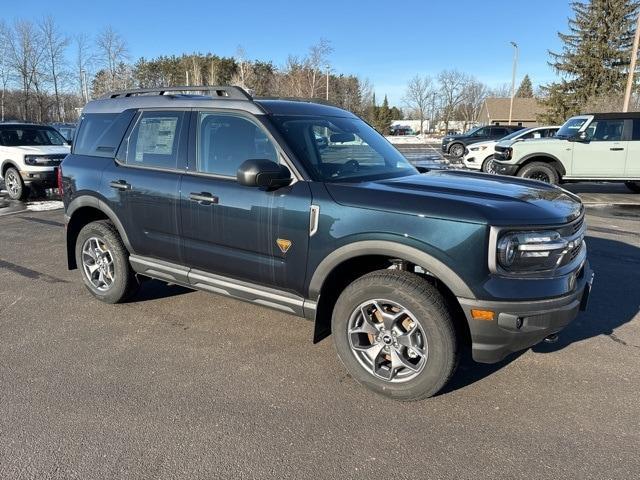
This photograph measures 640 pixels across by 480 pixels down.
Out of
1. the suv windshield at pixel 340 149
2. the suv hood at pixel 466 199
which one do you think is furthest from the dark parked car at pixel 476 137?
the suv hood at pixel 466 199

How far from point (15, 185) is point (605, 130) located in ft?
46.1

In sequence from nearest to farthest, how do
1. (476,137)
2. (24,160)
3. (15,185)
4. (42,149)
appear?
1. (24,160)
2. (15,185)
3. (42,149)
4. (476,137)

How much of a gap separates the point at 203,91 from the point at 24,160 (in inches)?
377

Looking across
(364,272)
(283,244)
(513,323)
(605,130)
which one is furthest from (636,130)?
(283,244)

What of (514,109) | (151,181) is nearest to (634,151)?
(151,181)

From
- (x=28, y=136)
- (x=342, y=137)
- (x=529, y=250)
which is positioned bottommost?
(x=529, y=250)

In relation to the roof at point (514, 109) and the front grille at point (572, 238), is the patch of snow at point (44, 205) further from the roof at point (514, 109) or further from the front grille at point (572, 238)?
the roof at point (514, 109)

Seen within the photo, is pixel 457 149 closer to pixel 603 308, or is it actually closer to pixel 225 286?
pixel 603 308

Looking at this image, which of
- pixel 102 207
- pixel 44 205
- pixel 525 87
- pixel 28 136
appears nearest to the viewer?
pixel 102 207

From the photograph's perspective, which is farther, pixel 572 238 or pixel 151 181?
pixel 151 181

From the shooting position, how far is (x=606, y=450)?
8.81 feet

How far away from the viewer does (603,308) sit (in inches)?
185

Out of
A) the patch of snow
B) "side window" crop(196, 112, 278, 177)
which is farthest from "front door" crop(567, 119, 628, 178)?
the patch of snow

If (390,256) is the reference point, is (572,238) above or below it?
above
